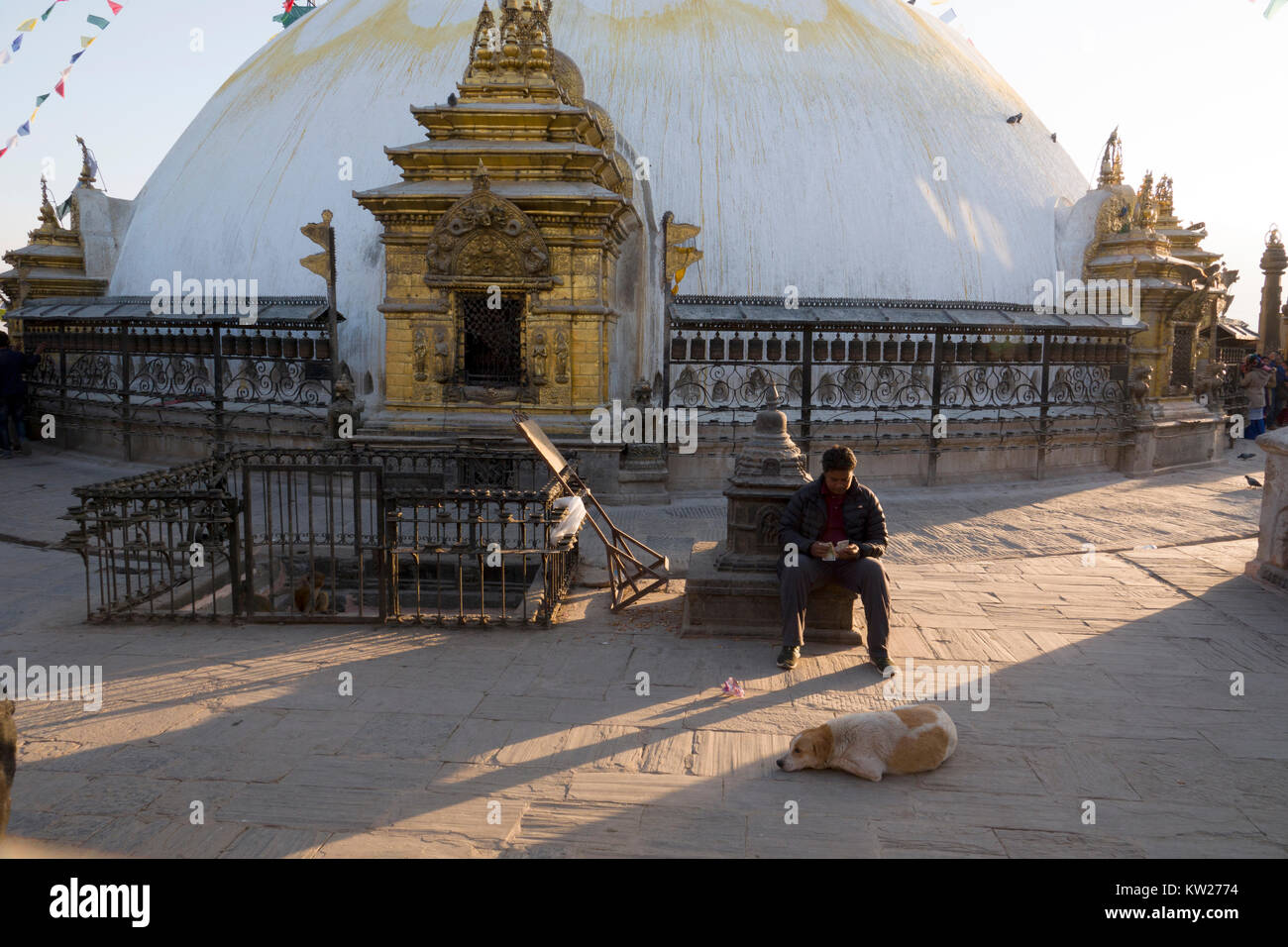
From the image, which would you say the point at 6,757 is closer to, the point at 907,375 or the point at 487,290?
the point at 487,290

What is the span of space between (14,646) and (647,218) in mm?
10156

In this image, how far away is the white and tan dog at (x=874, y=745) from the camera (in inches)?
161

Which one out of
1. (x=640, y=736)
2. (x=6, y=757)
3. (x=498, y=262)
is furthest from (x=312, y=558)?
(x=498, y=262)

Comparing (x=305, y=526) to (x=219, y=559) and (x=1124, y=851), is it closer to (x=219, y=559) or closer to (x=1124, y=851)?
(x=219, y=559)

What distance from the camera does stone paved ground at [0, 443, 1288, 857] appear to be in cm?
363

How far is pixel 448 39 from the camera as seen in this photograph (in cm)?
1700

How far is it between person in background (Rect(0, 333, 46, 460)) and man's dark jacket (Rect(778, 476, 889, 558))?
13851 mm

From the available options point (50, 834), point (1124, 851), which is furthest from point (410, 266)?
point (1124, 851)

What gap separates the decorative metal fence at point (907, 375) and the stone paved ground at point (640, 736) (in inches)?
219

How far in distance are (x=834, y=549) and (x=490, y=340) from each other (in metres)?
6.63

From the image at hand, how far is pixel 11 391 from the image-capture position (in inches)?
563

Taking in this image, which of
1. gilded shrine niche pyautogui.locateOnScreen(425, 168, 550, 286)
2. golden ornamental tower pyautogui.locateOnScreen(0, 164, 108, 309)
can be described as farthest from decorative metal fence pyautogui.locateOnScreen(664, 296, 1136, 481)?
golden ornamental tower pyautogui.locateOnScreen(0, 164, 108, 309)

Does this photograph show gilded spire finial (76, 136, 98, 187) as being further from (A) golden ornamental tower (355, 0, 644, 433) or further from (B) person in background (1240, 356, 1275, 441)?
(B) person in background (1240, 356, 1275, 441)

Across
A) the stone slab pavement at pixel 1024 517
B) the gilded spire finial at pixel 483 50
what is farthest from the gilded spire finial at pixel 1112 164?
the gilded spire finial at pixel 483 50
